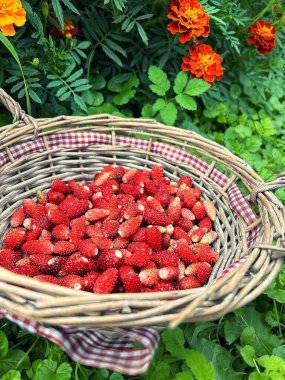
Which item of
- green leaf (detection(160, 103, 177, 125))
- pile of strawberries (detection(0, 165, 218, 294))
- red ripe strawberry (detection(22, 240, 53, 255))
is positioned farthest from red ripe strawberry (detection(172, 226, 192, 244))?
green leaf (detection(160, 103, 177, 125))

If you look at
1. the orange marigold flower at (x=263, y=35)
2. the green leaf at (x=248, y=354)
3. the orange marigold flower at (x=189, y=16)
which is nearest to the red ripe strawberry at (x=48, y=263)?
the green leaf at (x=248, y=354)

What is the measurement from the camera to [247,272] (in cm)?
79

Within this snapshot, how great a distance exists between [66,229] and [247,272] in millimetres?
481

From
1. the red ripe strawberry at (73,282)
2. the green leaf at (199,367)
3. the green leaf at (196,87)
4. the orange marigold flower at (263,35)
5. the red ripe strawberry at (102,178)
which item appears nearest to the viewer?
the green leaf at (199,367)

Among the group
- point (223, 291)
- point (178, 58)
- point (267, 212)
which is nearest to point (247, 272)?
point (223, 291)

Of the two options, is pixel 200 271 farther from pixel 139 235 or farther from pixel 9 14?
pixel 9 14

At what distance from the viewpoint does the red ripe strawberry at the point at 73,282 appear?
91 centimetres

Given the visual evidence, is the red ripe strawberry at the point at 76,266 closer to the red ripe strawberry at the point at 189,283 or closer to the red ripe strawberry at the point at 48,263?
the red ripe strawberry at the point at 48,263

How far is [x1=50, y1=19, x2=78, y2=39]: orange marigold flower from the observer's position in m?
1.30

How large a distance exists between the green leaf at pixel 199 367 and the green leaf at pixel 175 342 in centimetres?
3

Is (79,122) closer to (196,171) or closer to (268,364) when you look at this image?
(196,171)

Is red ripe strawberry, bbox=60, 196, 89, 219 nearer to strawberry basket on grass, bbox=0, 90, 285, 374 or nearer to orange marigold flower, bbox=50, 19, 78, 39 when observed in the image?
strawberry basket on grass, bbox=0, 90, 285, 374

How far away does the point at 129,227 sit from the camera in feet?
3.52

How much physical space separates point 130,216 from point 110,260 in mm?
166
